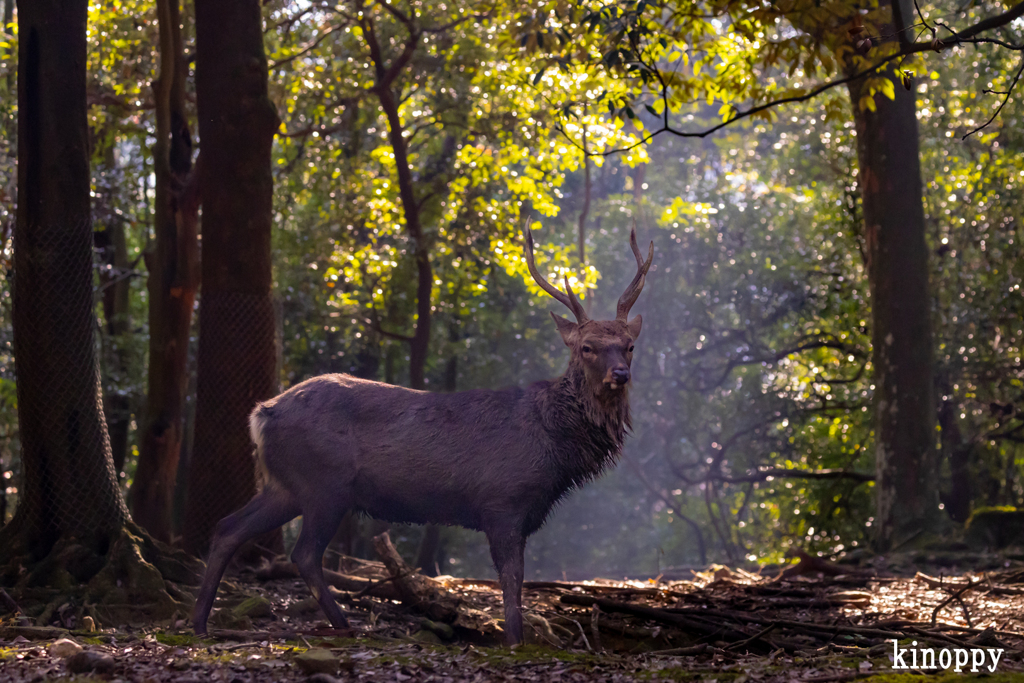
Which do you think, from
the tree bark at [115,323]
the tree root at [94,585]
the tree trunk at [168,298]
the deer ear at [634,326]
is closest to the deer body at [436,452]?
the deer ear at [634,326]

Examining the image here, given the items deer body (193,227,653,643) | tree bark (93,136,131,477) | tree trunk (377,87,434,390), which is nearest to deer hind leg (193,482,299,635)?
deer body (193,227,653,643)

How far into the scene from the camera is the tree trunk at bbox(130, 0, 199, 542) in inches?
395

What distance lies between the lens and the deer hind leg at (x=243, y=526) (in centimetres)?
661

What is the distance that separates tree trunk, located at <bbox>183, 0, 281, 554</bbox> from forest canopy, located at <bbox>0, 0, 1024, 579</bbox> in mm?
132

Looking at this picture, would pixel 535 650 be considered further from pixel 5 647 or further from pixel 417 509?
pixel 5 647

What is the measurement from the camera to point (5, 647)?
5.38m

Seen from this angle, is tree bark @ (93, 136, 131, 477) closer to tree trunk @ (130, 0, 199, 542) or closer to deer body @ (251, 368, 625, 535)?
tree trunk @ (130, 0, 199, 542)

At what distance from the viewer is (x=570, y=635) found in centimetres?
687

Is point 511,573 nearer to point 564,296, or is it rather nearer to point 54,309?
point 564,296

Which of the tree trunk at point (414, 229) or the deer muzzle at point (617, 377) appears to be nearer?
the deer muzzle at point (617, 377)

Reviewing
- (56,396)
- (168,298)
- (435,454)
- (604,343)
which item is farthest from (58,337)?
(604,343)

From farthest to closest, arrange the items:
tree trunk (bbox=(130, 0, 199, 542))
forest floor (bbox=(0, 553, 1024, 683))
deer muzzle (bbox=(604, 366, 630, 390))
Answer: tree trunk (bbox=(130, 0, 199, 542)) < deer muzzle (bbox=(604, 366, 630, 390)) < forest floor (bbox=(0, 553, 1024, 683))

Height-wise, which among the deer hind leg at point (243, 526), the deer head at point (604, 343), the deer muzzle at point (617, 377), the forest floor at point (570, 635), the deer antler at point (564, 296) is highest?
the deer antler at point (564, 296)

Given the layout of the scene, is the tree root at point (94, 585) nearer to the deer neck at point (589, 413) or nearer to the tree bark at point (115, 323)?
the deer neck at point (589, 413)
